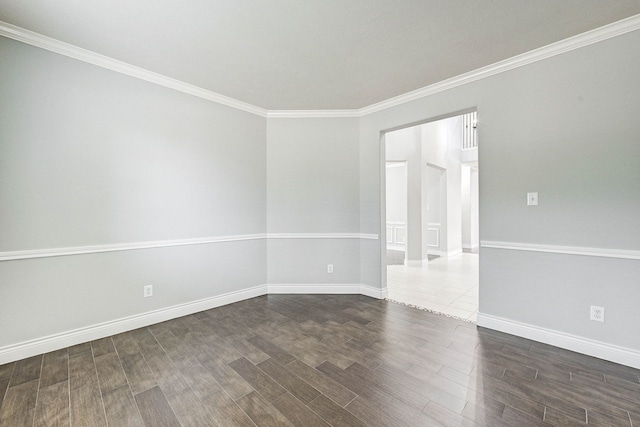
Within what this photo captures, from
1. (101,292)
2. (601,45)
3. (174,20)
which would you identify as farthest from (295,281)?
(601,45)

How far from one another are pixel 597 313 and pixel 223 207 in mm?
3818

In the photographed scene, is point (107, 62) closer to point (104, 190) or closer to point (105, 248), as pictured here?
point (104, 190)

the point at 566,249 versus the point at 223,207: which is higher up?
the point at 223,207

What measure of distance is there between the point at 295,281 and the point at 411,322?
1680mm

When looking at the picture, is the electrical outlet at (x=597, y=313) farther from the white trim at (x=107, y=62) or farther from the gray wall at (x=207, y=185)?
the white trim at (x=107, y=62)

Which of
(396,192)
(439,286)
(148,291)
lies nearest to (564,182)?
(439,286)

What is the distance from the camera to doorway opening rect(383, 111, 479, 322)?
3.97 meters

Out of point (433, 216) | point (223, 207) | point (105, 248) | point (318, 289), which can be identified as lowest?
point (318, 289)

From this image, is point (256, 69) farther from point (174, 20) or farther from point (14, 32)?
point (14, 32)

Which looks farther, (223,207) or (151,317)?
(223,207)

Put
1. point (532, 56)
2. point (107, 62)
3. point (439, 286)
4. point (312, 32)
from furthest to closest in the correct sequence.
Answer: point (439, 286) < point (107, 62) < point (532, 56) < point (312, 32)

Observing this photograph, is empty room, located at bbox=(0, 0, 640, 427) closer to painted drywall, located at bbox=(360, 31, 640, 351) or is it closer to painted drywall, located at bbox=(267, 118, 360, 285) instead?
painted drywall, located at bbox=(360, 31, 640, 351)

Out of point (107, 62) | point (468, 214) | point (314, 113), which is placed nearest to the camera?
point (107, 62)

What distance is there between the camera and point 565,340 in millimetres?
2336
